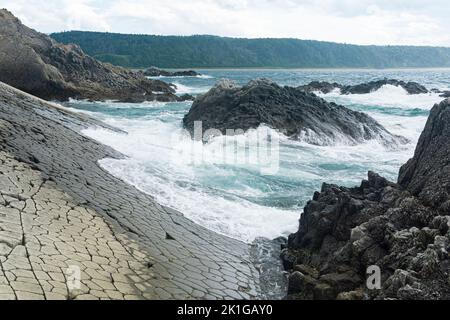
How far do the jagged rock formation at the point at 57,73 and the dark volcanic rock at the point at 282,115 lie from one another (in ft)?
51.0

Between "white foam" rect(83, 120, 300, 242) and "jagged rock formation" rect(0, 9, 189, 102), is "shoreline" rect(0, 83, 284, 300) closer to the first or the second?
"white foam" rect(83, 120, 300, 242)

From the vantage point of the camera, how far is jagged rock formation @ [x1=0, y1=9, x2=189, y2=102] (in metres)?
34.5

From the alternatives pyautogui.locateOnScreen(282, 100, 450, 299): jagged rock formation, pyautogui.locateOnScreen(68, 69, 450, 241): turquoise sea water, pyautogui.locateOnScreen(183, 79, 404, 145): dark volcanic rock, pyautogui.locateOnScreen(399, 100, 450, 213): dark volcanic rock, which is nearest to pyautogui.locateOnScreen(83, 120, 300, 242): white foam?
pyautogui.locateOnScreen(68, 69, 450, 241): turquoise sea water

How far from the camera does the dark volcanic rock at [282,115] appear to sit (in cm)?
2097

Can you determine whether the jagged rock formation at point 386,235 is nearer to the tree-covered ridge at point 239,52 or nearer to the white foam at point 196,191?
the white foam at point 196,191

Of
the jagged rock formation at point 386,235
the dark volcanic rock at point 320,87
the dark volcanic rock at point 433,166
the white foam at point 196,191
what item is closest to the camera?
the jagged rock formation at point 386,235

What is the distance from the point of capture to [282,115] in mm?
21812

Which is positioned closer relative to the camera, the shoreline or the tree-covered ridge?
the shoreline

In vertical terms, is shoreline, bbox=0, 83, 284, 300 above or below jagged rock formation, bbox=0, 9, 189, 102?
below

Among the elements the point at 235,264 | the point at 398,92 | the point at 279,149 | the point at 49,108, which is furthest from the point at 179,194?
the point at 398,92

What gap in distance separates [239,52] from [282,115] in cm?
15687

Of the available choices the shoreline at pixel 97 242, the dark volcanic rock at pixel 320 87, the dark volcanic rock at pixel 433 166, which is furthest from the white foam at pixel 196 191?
the dark volcanic rock at pixel 320 87

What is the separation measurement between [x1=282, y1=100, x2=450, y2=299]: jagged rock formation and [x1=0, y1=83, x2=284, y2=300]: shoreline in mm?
891
